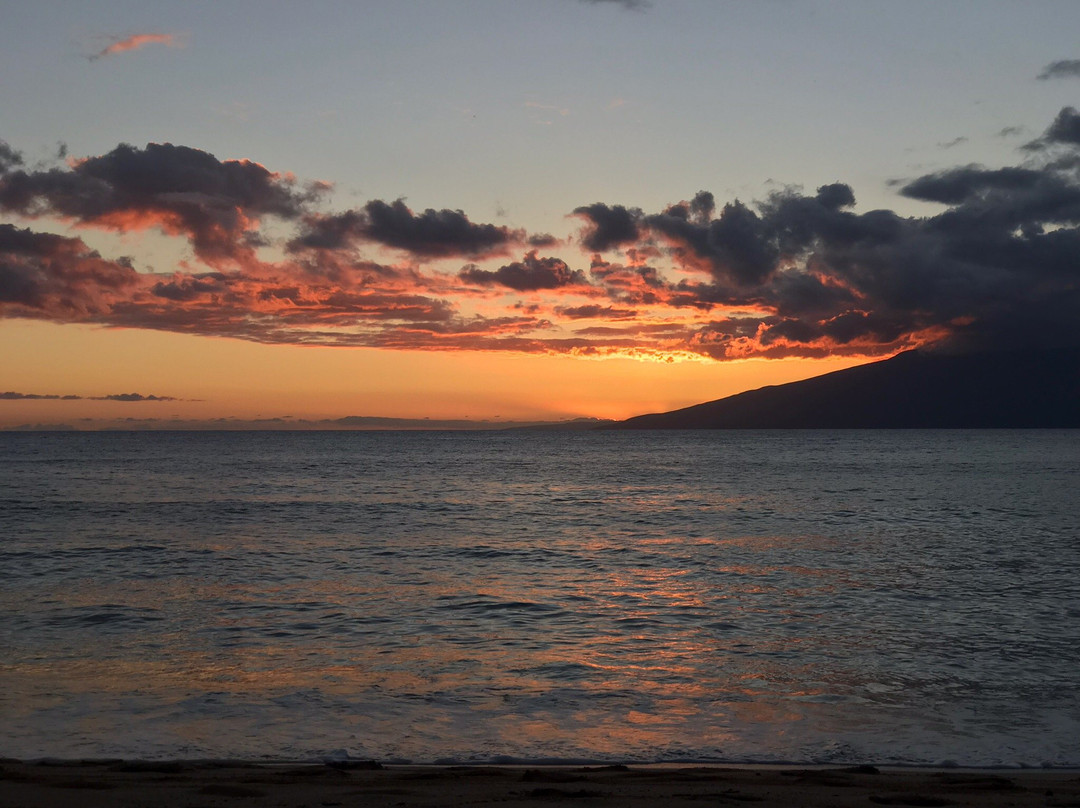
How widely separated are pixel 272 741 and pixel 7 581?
17.5 meters

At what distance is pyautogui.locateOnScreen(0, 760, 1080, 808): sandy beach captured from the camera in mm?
8531

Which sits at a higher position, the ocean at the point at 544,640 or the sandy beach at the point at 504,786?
the sandy beach at the point at 504,786

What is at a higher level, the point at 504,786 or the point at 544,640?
the point at 504,786

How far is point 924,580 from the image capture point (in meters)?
24.7

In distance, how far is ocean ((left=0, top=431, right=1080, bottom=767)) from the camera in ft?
37.7

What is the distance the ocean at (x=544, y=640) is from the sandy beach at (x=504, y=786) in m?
0.78

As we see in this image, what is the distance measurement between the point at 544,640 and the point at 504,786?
315 inches

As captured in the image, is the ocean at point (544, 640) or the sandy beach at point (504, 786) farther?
the ocean at point (544, 640)

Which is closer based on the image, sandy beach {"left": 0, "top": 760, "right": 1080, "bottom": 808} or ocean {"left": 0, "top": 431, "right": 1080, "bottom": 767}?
sandy beach {"left": 0, "top": 760, "right": 1080, "bottom": 808}

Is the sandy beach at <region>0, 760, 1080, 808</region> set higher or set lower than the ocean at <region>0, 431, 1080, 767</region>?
higher

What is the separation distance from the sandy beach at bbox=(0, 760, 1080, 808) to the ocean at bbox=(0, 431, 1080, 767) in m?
0.78

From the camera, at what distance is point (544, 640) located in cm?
1717

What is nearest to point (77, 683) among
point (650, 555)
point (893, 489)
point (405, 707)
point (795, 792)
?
point (405, 707)

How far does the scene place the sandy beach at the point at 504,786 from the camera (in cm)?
853
